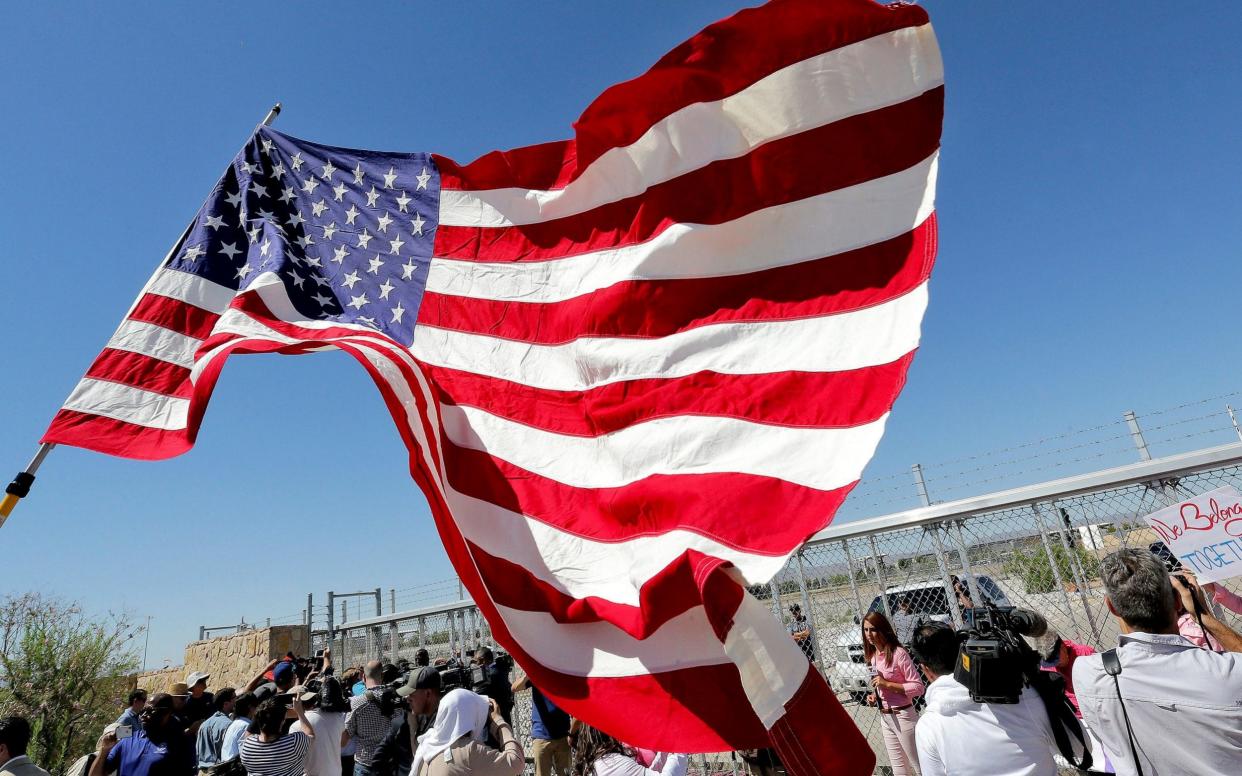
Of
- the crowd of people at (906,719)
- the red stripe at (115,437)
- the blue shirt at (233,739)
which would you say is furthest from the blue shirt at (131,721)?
the red stripe at (115,437)

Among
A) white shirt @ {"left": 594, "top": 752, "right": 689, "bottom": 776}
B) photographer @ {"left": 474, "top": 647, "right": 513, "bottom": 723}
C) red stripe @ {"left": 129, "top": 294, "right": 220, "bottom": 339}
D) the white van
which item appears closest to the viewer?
white shirt @ {"left": 594, "top": 752, "right": 689, "bottom": 776}

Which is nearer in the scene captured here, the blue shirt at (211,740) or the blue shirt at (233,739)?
the blue shirt at (233,739)

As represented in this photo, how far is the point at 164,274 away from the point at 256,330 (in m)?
1.08

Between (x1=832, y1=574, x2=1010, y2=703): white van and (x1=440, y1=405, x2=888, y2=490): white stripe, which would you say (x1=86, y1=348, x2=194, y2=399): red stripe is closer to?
(x1=440, y1=405, x2=888, y2=490): white stripe

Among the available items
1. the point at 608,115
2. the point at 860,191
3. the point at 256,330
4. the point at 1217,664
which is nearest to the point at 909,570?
the point at 1217,664

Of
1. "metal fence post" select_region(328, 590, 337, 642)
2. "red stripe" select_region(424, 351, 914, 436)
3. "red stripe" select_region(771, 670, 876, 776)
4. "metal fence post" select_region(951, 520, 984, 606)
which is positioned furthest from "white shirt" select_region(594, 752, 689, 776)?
"metal fence post" select_region(328, 590, 337, 642)

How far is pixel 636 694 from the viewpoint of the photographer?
275 cm

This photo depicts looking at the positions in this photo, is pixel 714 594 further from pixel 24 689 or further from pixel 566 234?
pixel 24 689

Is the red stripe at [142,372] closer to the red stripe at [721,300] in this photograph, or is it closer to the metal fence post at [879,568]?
the red stripe at [721,300]

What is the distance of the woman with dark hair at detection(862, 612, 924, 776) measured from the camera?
17.2 ft

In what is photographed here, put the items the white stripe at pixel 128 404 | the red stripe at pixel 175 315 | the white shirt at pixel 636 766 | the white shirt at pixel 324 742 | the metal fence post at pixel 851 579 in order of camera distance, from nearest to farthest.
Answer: the white shirt at pixel 636 766 < the white stripe at pixel 128 404 < the red stripe at pixel 175 315 < the metal fence post at pixel 851 579 < the white shirt at pixel 324 742

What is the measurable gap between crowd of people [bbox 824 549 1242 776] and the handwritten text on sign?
0.46ft

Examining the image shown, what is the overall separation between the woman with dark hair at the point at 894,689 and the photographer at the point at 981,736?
2.24 meters

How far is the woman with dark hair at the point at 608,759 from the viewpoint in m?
3.84
